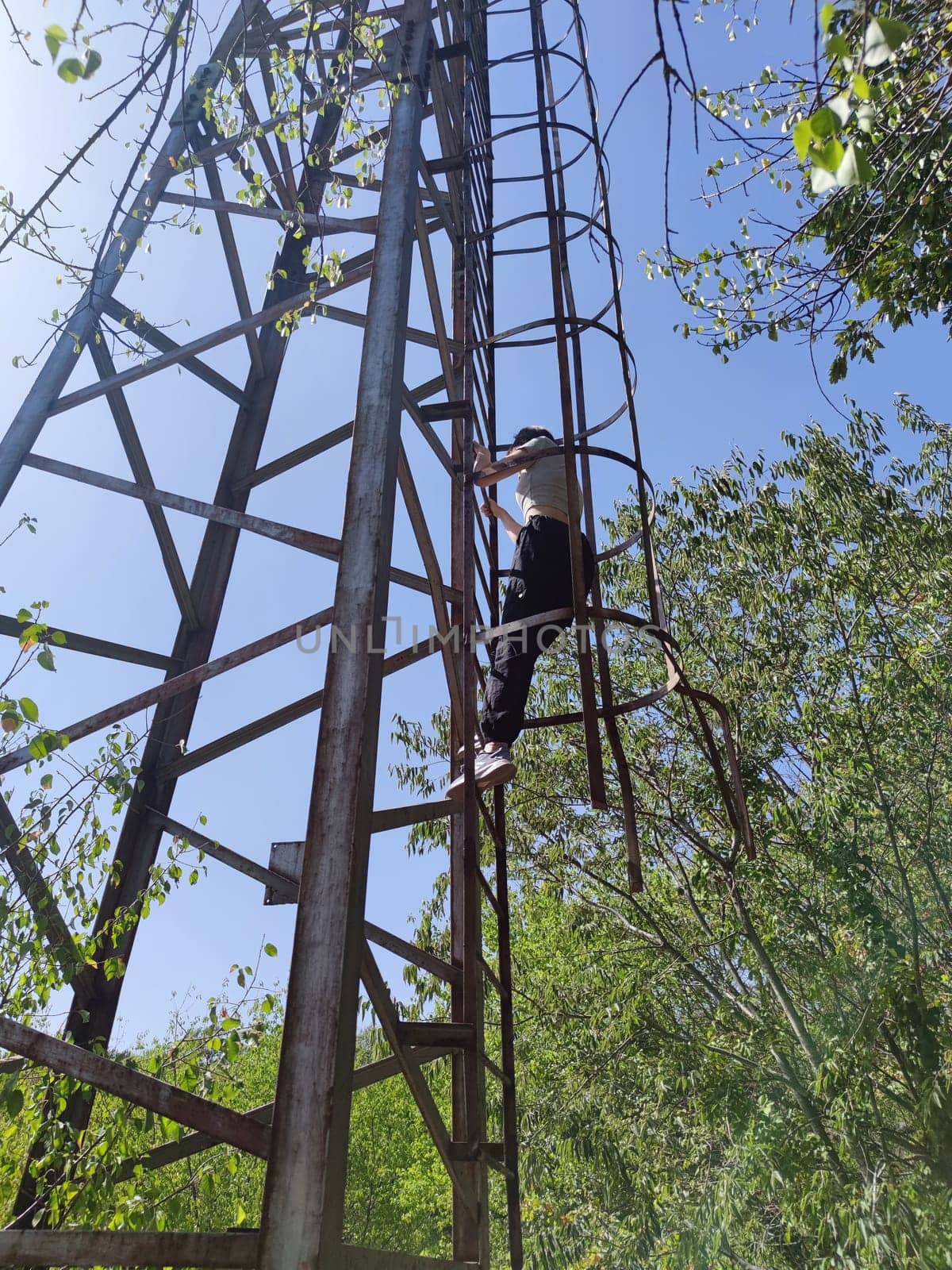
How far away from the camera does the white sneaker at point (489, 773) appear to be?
353 centimetres

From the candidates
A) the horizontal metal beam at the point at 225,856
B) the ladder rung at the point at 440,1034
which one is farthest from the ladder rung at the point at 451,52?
the ladder rung at the point at 440,1034

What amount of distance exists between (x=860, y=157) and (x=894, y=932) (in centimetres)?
941

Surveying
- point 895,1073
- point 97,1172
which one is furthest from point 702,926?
point 97,1172

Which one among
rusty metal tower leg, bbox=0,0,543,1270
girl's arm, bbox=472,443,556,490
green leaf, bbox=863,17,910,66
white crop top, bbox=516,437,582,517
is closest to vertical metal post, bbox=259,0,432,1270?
rusty metal tower leg, bbox=0,0,543,1270

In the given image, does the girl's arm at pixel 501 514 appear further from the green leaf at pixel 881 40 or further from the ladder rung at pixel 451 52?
the green leaf at pixel 881 40

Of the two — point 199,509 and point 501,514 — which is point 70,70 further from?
point 501,514

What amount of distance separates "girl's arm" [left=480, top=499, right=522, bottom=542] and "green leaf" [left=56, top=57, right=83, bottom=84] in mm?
3133

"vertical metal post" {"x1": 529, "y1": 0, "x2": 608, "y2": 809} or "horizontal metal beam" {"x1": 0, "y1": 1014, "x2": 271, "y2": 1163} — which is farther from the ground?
"vertical metal post" {"x1": 529, "y1": 0, "x2": 608, "y2": 809}

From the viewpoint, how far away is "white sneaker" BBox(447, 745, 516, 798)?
353 cm

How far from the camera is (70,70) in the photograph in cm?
184

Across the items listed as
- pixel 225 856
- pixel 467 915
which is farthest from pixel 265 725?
pixel 467 915

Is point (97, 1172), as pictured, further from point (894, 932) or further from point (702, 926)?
point (702, 926)

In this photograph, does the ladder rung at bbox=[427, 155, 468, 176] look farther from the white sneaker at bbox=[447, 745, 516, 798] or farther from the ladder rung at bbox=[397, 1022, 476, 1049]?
the ladder rung at bbox=[397, 1022, 476, 1049]

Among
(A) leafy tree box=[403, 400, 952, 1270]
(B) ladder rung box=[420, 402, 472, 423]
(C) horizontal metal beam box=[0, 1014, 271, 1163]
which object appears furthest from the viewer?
(A) leafy tree box=[403, 400, 952, 1270]
